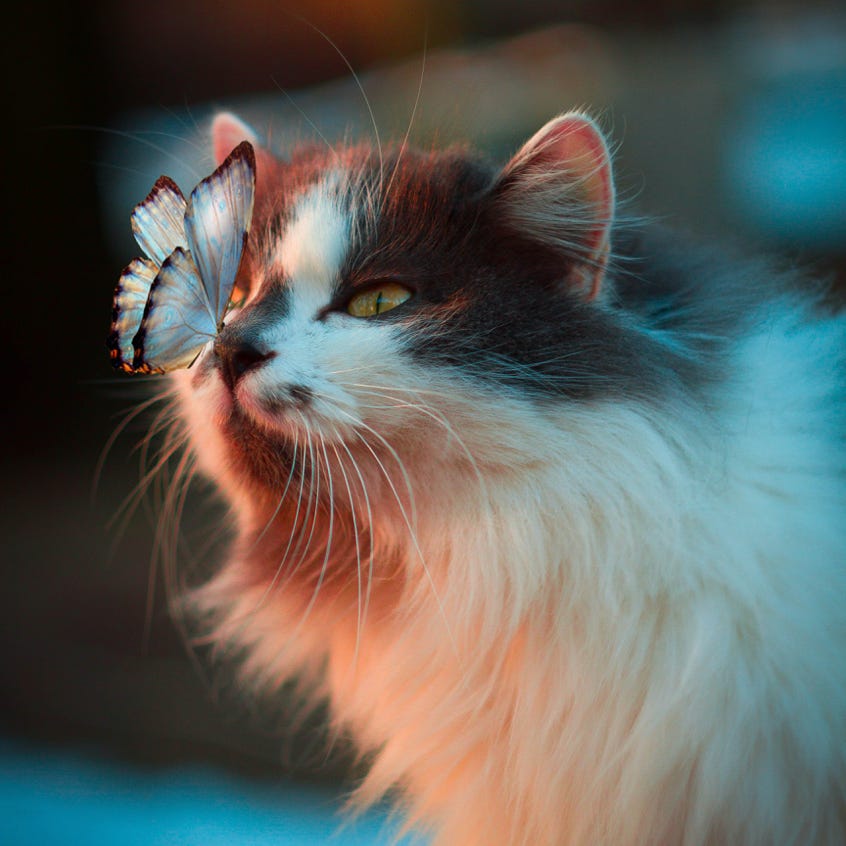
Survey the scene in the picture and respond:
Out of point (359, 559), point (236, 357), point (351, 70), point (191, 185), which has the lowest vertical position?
point (359, 559)

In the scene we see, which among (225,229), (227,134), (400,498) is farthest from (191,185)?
(400,498)

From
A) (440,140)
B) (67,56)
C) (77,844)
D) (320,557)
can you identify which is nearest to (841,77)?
(440,140)

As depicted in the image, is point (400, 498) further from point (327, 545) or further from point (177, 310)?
point (177, 310)

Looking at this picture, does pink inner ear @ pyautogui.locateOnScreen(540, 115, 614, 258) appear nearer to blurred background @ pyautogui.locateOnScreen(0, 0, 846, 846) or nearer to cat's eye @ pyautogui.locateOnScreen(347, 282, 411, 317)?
blurred background @ pyautogui.locateOnScreen(0, 0, 846, 846)

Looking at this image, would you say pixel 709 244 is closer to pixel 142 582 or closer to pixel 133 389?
pixel 133 389

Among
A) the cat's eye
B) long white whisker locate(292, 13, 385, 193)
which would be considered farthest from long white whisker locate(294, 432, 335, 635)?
long white whisker locate(292, 13, 385, 193)

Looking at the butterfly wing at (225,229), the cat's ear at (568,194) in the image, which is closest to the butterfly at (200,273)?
the butterfly wing at (225,229)
